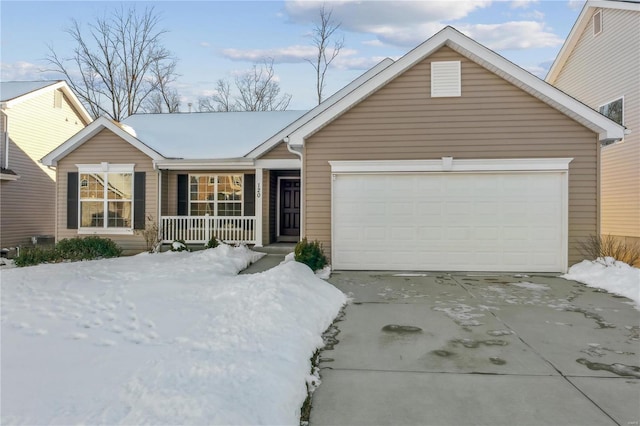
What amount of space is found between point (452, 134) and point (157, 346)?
25.5 ft

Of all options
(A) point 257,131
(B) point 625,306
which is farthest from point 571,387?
(A) point 257,131

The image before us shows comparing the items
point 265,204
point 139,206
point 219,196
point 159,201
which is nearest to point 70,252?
point 139,206

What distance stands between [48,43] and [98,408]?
31.5m

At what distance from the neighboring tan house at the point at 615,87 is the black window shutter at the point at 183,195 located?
12.8 meters

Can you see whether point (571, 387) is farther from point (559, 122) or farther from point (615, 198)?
point (615, 198)

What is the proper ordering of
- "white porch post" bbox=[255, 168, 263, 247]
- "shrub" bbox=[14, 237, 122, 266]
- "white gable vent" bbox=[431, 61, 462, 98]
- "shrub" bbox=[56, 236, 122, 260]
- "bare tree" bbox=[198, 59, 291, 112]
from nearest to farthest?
1. "white gable vent" bbox=[431, 61, 462, 98]
2. "shrub" bbox=[14, 237, 122, 266]
3. "shrub" bbox=[56, 236, 122, 260]
4. "white porch post" bbox=[255, 168, 263, 247]
5. "bare tree" bbox=[198, 59, 291, 112]

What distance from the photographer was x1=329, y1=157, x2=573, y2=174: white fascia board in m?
8.90

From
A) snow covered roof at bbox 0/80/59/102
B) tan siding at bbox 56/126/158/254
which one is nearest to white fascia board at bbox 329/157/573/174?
tan siding at bbox 56/126/158/254

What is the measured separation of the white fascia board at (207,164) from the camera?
12344 millimetres

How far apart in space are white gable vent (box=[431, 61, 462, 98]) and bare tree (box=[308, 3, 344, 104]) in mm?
19070

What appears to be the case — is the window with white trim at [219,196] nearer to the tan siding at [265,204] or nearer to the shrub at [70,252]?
the tan siding at [265,204]

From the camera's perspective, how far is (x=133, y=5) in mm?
28625

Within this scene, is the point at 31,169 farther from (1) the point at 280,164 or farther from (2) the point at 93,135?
(1) the point at 280,164

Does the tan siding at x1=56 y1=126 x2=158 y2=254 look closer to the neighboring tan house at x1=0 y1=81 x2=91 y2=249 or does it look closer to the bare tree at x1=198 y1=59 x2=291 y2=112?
the neighboring tan house at x1=0 y1=81 x2=91 y2=249
